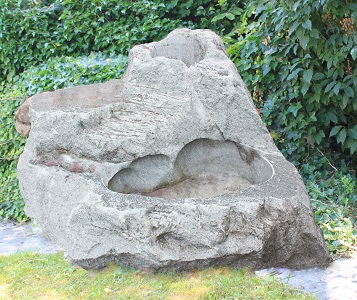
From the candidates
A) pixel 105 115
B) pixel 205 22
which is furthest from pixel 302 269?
pixel 205 22

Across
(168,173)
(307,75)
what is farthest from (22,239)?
Result: (307,75)

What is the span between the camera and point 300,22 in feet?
15.2

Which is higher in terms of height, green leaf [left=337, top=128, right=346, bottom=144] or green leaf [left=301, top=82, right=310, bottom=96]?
green leaf [left=301, top=82, right=310, bottom=96]

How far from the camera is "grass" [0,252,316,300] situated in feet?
9.96

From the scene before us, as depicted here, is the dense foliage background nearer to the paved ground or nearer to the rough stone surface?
the paved ground

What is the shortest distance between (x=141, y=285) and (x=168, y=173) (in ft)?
3.08

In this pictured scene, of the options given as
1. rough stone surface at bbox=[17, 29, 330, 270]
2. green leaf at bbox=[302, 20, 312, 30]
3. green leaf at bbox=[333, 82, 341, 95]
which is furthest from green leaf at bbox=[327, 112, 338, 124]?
rough stone surface at bbox=[17, 29, 330, 270]

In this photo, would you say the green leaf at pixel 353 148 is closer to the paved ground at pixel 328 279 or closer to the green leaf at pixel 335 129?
the green leaf at pixel 335 129

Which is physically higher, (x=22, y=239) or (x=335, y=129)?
(x=335, y=129)

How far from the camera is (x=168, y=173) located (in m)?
3.81

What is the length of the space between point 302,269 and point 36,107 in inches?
86.6

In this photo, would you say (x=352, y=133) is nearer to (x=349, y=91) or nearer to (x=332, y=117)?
(x=332, y=117)

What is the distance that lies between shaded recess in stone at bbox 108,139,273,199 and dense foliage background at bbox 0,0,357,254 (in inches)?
30.2

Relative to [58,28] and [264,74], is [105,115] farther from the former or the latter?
[58,28]
